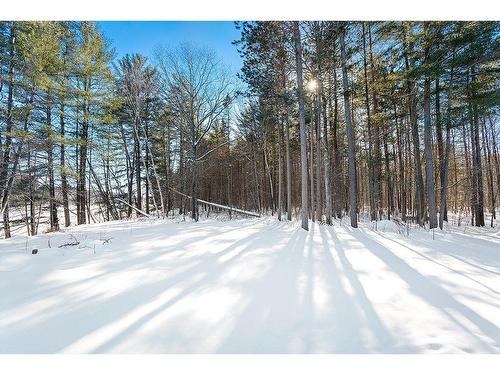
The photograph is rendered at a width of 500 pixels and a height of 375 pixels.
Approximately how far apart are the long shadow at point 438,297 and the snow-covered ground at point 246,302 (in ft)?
0.04

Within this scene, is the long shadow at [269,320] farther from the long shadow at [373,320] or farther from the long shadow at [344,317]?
the long shadow at [373,320]

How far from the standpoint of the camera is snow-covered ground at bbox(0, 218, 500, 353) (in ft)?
5.21

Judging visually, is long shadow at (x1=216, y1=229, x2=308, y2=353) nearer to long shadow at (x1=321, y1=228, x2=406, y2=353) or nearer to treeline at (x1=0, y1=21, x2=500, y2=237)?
long shadow at (x1=321, y1=228, x2=406, y2=353)

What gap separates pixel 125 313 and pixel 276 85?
9.23 meters

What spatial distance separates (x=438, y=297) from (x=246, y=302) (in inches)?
73.5

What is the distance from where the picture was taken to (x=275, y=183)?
20906mm

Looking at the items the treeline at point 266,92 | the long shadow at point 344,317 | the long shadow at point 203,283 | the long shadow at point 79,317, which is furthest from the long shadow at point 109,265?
the treeline at point 266,92

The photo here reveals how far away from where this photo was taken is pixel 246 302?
83.0 inches

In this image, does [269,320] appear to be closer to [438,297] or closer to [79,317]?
[79,317]

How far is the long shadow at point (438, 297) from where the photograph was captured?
1.71 metres

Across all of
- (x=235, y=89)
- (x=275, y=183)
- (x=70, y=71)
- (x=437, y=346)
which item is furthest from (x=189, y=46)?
(x=275, y=183)

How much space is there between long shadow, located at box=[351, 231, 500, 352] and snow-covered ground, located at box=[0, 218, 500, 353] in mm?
11

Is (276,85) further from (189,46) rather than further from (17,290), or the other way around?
(17,290)

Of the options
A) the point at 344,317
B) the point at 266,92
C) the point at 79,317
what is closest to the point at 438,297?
the point at 344,317
